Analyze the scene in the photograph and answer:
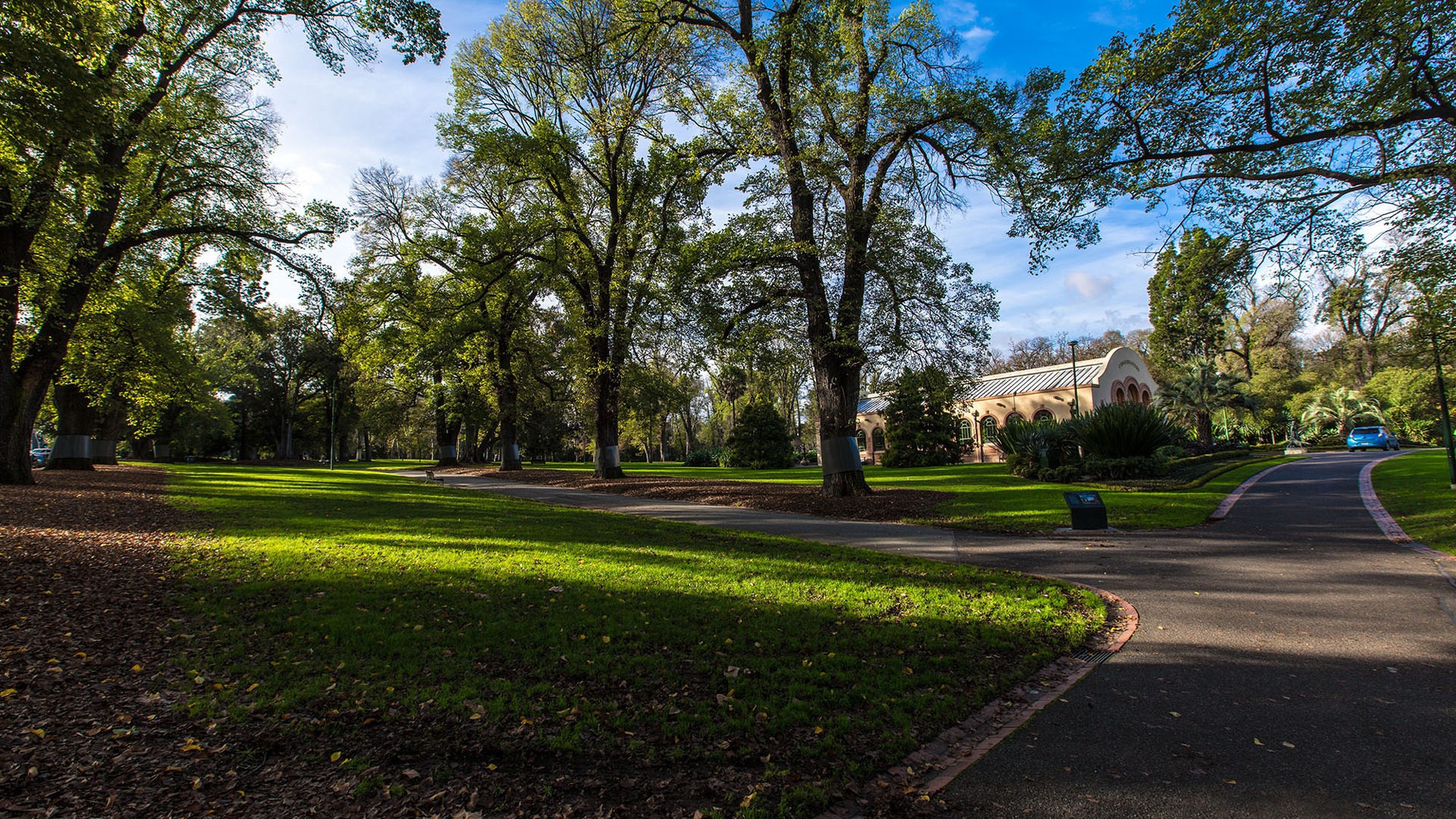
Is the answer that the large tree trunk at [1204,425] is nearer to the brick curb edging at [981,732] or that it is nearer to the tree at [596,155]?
the tree at [596,155]

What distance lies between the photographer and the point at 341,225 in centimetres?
1717

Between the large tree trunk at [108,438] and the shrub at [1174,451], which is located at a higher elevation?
the large tree trunk at [108,438]

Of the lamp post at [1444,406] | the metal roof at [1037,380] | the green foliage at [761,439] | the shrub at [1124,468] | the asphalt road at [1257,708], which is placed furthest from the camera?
the metal roof at [1037,380]

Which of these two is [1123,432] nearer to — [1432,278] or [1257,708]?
[1432,278]

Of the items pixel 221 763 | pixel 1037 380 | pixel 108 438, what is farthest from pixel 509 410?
pixel 1037 380

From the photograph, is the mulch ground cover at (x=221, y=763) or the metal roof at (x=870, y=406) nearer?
the mulch ground cover at (x=221, y=763)

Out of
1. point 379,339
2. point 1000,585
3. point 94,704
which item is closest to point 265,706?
point 94,704

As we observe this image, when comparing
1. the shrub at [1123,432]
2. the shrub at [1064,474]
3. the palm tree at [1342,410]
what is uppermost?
the palm tree at [1342,410]

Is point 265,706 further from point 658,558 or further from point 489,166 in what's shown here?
point 489,166

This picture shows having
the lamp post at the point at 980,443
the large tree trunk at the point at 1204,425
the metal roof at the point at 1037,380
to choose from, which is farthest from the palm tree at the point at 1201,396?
the lamp post at the point at 980,443

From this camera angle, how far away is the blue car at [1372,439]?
34.6 meters

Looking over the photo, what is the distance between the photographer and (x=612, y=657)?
4.53 m

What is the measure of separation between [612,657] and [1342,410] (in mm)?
56745

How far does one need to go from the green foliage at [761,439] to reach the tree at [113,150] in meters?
23.7
